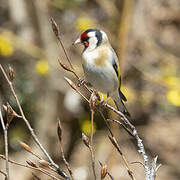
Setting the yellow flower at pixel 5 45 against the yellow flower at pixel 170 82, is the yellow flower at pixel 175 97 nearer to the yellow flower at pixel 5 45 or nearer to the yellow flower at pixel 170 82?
the yellow flower at pixel 170 82

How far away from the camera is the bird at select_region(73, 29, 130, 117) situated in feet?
7.24

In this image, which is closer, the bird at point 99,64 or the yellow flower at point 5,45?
the bird at point 99,64

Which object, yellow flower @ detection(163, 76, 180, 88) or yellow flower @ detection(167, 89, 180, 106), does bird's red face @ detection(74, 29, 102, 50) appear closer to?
yellow flower @ detection(167, 89, 180, 106)

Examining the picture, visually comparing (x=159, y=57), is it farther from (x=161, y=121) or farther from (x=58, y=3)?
(x=58, y=3)

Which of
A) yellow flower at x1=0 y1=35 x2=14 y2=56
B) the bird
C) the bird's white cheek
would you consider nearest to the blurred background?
yellow flower at x1=0 y1=35 x2=14 y2=56

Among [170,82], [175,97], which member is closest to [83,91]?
[170,82]

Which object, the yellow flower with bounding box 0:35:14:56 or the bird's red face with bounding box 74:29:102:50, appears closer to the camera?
the bird's red face with bounding box 74:29:102:50

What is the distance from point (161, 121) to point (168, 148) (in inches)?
21.5

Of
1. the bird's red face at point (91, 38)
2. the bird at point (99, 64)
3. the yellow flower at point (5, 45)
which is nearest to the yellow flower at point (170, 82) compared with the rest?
the yellow flower at point (5, 45)

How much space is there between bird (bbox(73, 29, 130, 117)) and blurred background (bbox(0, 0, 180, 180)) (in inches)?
54.8

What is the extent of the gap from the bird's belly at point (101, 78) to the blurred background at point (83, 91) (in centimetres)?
143

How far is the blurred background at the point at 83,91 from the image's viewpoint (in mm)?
4602

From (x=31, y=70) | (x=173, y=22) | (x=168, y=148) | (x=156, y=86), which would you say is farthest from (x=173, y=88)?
(x=173, y=22)

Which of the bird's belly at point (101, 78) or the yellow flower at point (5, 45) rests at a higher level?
the yellow flower at point (5, 45)
